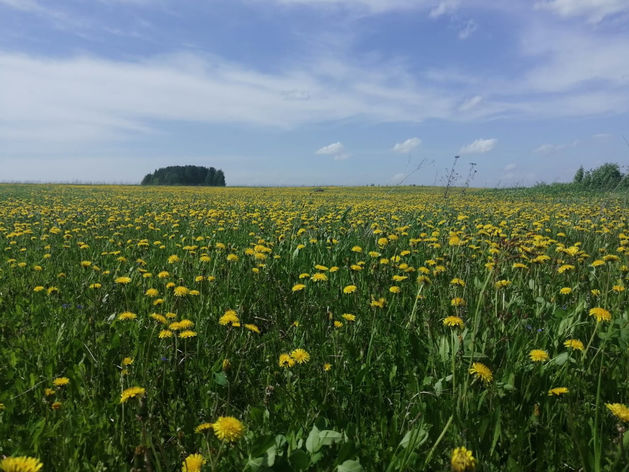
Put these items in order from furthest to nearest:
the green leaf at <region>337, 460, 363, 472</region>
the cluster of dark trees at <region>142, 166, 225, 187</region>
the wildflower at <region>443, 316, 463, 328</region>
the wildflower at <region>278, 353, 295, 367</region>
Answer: the cluster of dark trees at <region>142, 166, 225, 187</region>
the wildflower at <region>443, 316, 463, 328</region>
the wildflower at <region>278, 353, 295, 367</region>
the green leaf at <region>337, 460, 363, 472</region>

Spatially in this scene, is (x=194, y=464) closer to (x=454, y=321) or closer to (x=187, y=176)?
(x=454, y=321)

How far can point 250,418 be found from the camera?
180 cm

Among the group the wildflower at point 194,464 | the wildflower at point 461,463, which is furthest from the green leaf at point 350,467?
the wildflower at point 194,464

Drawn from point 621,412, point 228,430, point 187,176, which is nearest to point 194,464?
point 228,430

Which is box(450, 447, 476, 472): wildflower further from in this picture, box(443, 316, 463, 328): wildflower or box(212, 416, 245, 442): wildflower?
box(443, 316, 463, 328): wildflower

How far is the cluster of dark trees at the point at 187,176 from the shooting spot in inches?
2840

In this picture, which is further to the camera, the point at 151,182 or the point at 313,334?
the point at 151,182

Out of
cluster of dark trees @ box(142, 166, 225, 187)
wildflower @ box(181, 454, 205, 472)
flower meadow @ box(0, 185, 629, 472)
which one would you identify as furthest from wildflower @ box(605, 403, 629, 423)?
cluster of dark trees @ box(142, 166, 225, 187)

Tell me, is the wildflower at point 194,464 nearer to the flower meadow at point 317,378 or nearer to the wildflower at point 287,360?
the flower meadow at point 317,378

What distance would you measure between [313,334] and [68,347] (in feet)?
4.75

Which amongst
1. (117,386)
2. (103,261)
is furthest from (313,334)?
(103,261)

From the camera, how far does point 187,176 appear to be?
7600 cm

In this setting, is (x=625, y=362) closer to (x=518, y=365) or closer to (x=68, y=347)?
(x=518, y=365)

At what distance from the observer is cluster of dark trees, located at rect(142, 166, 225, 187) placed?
7214 cm
